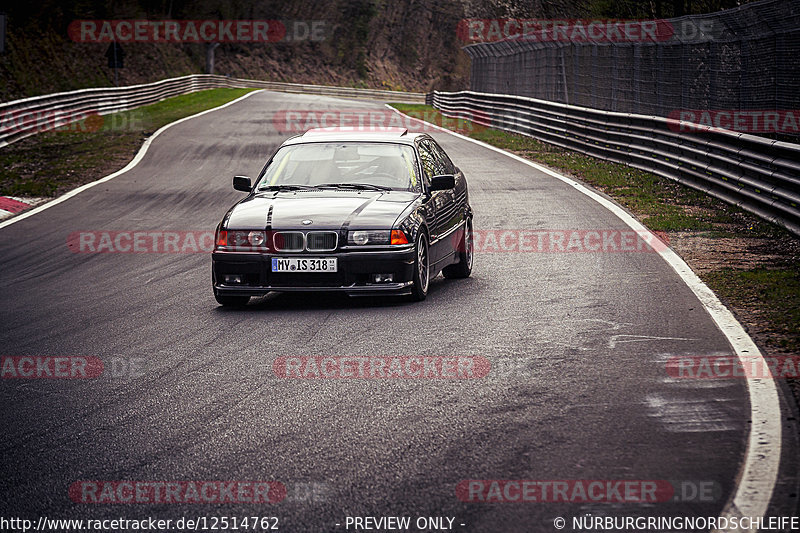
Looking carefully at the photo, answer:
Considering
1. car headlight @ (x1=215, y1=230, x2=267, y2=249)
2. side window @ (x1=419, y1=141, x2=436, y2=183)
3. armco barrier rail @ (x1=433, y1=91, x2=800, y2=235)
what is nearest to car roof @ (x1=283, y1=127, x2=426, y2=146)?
side window @ (x1=419, y1=141, x2=436, y2=183)

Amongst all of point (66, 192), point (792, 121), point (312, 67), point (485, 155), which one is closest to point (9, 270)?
point (66, 192)

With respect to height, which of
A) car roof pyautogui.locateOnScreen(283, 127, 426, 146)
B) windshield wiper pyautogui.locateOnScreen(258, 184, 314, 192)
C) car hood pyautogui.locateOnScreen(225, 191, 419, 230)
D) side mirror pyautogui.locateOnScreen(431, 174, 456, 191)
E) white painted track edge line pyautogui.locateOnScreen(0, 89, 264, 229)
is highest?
car roof pyautogui.locateOnScreen(283, 127, 426, 146)

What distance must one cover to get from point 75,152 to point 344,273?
1868 cm

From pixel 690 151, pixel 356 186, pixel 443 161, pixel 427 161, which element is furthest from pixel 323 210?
pixel 690 151

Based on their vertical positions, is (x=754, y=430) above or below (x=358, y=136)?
below

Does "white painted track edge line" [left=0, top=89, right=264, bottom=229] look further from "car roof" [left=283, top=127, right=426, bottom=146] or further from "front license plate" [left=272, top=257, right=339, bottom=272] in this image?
"front license plate" [left=272, top=257, right=339, bottom=272]

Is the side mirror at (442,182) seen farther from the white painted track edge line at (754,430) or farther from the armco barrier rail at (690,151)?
the armco barrier rail at (690,151)

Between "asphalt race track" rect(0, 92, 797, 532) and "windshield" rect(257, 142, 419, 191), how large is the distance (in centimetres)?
108

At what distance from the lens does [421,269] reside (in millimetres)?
9047

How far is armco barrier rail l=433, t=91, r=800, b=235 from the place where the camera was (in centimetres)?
1228

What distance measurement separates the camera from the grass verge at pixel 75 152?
20266mm

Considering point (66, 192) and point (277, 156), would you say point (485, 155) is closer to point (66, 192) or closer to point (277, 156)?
point (66, 192)

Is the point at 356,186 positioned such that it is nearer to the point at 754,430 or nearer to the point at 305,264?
the point at 305,264

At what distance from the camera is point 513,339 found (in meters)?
7.45
